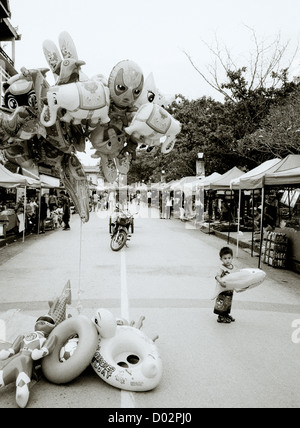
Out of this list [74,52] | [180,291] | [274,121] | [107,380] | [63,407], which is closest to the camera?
[63,407]

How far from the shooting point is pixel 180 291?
354 inches

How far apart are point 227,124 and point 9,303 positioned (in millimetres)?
18375

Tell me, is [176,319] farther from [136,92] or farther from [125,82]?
[125,82]

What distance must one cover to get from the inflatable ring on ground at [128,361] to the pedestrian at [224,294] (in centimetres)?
217

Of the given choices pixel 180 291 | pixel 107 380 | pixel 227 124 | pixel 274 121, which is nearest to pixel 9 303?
pixel 180 291

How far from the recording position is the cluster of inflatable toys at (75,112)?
15.1 ft

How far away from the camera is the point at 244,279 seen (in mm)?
6180

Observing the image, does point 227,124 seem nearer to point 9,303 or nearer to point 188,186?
point 188,186

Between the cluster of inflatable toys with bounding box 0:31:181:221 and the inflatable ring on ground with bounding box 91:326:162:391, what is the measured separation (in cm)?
236
